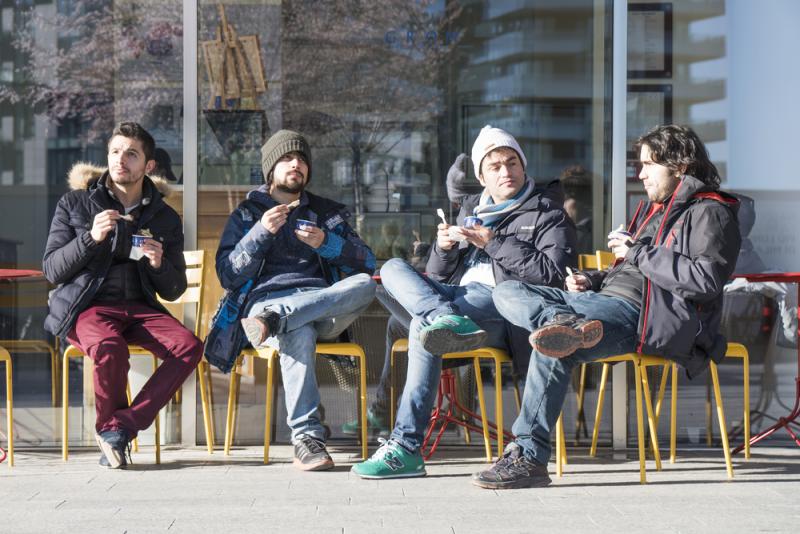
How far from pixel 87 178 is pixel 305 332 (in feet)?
4.70

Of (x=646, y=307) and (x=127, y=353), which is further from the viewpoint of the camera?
(x=127, y=353)

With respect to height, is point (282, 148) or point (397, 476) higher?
point (282, 148)

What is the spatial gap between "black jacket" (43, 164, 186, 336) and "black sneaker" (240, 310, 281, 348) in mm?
530

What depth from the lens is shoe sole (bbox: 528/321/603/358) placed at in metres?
3.62

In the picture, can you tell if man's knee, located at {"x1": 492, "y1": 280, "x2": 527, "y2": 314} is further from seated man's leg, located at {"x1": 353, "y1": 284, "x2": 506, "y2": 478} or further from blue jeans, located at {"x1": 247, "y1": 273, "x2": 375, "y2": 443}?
blue jeans, located at {"x1": 247, "y1": 273, "x2": 375, "y2": 443}

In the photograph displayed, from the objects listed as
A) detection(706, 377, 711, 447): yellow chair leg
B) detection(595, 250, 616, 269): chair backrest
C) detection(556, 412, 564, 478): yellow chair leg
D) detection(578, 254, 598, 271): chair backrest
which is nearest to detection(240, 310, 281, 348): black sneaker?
detection(556, 412, 564, 478): yellow chair leg

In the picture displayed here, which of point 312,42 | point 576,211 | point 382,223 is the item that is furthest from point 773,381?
point 312,42

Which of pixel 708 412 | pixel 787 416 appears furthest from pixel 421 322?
pixel 787 416

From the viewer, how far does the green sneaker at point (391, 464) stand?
391cm

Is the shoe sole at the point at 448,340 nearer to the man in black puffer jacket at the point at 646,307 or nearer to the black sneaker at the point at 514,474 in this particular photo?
the man in black puffer jacket at the point at 646,307

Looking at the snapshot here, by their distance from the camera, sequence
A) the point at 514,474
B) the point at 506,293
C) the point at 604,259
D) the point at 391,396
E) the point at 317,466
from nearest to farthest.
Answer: the point at 514,474 → the point at 506,293 → the point at 317,466 → the point at 604,259 → the point at 391,396

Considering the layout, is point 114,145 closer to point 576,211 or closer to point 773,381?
point 576,211

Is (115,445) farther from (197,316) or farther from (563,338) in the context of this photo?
(563,338)

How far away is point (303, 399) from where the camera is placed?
4.16m
